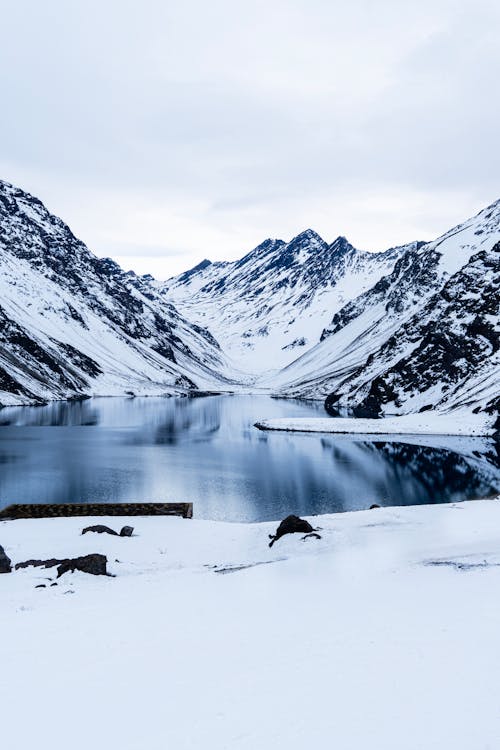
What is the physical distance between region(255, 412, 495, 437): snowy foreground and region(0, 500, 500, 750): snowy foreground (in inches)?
3141

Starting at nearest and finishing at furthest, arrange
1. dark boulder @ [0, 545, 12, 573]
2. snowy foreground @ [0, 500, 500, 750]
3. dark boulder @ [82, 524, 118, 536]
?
snowy foreground @ [0, 500, 500, 750], dark boulder @ [0, 545, 12, 573], dark boulder @ [82, 524, 118, 536]

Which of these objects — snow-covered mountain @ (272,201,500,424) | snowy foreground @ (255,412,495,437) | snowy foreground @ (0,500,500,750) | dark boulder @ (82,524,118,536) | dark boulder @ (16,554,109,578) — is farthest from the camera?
snow-covered mountain @ (272,201,500,424)

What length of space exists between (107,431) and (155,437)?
12.7 metres

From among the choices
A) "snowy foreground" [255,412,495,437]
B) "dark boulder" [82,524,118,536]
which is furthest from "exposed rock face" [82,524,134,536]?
"snowy foreground" [255,412,495,437]

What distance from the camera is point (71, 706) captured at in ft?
34.8

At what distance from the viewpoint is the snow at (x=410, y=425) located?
322ft

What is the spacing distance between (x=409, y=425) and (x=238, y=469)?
51634 mm

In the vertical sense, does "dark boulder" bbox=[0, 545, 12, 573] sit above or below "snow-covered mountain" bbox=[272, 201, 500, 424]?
below

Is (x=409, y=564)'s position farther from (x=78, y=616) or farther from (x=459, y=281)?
(x=459, y=281)

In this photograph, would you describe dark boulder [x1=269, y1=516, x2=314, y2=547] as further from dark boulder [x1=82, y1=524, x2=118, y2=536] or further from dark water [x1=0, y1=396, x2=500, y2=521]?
dark water [x1=0, y1=396, x2=500, y2=521]

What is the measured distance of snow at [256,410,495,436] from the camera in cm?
9800

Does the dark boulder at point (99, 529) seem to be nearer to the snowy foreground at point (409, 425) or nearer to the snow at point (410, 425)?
the snow at point (410, 425)

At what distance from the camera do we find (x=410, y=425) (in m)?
104

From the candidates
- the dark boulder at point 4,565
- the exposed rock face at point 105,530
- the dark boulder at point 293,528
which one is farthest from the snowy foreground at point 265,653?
the exposed rock face at point 105,530
